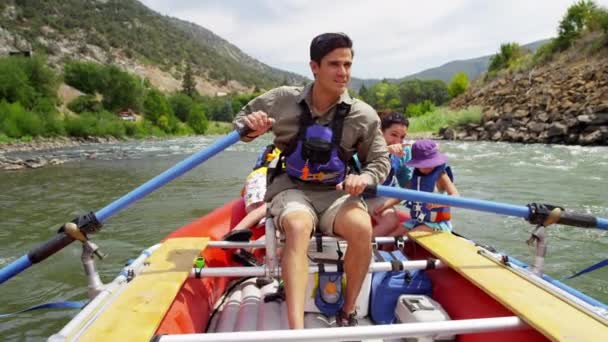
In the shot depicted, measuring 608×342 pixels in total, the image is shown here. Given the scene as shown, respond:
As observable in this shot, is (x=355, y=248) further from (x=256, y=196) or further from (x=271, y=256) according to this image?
(x=256, y=196)

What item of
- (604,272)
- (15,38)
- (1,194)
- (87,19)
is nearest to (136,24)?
(87,19)

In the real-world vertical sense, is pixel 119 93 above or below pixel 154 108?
above

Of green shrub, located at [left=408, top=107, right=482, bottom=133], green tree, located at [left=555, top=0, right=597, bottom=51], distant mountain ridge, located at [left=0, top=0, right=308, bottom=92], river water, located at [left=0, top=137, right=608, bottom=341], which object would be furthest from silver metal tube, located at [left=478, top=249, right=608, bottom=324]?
distant mountain ridge, located at [left=0, top=0, right=308, bottom=92]

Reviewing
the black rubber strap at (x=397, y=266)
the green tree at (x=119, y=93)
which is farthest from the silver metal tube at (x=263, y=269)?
the green tree at (x=119, y=93)

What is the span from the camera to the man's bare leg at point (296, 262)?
1609mm

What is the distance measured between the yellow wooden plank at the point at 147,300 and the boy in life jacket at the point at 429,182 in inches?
52.2

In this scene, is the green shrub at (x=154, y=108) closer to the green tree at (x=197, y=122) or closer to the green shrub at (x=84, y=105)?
the green tree at (x=197, y=122)

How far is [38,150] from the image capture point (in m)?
19.7

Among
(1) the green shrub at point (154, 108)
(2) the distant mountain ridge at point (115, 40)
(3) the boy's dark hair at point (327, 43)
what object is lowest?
(3) the boy's dark hair at point (327, 43)

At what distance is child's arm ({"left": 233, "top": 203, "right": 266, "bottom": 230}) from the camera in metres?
3.04

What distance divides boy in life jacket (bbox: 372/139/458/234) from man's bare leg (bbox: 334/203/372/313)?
0.75 m

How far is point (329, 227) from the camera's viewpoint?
1.94 meters

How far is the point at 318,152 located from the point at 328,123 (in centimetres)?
18

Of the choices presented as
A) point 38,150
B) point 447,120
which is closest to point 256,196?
point 447,120
